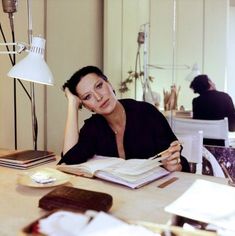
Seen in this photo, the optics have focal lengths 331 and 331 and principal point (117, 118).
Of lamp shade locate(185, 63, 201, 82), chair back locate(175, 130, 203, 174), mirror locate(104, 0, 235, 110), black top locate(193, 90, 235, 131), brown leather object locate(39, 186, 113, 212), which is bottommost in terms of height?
Result: chair back locate(175, 130, 203, 174)

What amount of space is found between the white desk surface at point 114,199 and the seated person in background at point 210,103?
1089 mm

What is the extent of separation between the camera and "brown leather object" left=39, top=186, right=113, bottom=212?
29.2 inches

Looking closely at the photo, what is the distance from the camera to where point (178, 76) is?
231 cm

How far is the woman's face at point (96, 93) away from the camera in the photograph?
143cm

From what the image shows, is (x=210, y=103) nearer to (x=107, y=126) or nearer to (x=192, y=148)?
(x=192, y=148)

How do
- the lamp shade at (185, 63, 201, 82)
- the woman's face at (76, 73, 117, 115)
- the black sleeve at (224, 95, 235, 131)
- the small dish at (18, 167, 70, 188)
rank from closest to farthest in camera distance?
the small dish at (18, 167, 70, 188)
the woman's face at (76, 73, 117, 115)
the black sleeve at (224, 95, 235, 131)
the lamp shade at (185, 63, 201, 82)

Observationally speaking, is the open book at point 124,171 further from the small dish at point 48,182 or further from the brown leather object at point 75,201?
the brown leather object at point 75,201

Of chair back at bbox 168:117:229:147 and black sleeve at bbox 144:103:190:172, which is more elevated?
black sleeve at bbox 144:103:190:172

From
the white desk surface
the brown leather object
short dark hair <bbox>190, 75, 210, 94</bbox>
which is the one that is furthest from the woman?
the brown leather object

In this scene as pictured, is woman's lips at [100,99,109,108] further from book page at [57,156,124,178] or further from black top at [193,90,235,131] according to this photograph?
black top at [193,90,235,131]

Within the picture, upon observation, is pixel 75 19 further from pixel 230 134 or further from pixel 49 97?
pixel 230 134

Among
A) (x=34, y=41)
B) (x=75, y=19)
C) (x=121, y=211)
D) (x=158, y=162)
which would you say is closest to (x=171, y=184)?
(x=158, y=162)

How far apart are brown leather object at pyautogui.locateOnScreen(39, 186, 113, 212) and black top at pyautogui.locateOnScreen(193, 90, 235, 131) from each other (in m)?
1.49

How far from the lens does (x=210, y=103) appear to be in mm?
2162
